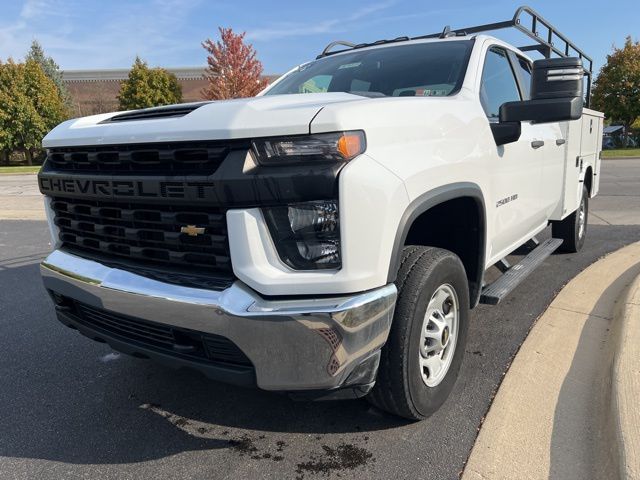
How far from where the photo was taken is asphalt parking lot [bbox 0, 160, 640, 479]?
2277 mm

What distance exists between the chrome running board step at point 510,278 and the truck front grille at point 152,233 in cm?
184

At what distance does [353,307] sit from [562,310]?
113 inches

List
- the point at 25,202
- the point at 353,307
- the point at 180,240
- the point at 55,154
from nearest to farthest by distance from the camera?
the point at 353,307, the point at 180,240, the point at 55,154, the point at 25,202

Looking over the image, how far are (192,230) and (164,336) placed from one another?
0.51 metres

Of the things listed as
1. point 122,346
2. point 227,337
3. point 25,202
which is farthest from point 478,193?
point 25,202

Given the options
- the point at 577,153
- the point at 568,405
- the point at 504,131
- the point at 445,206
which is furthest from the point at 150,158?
the point at 577,153

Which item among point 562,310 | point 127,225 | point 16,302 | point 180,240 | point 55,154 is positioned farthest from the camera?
point 16,302

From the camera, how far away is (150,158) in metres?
2.16

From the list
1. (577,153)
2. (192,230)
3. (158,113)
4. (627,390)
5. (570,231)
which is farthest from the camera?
(570,231)

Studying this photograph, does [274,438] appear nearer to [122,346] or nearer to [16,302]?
[122,346]

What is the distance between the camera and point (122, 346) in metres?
2.38

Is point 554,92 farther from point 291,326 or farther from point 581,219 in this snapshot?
point 581,219

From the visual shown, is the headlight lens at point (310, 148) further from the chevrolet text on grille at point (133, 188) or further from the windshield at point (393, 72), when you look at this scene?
the windshield at point (393, 72)

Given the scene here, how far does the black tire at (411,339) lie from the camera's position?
7.16 ft
